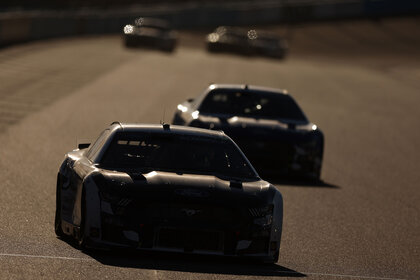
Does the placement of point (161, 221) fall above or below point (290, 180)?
above

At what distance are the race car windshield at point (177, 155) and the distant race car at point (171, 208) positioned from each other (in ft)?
0.06

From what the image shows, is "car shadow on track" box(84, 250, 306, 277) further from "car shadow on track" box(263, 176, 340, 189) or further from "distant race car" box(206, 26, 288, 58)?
"distant race car" box(206, 26, 288, 58)

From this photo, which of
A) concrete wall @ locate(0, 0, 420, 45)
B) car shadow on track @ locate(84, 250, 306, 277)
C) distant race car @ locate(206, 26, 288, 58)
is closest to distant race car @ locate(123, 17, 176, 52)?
distant race car @ locate(206, 26, 288, 58)

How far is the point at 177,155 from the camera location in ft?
34.7

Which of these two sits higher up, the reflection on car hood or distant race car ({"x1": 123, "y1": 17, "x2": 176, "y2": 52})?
the reflection on car hood

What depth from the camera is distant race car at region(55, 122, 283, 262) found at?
9.59 m

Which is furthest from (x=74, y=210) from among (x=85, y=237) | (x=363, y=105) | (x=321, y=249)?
(x=363, y=105)

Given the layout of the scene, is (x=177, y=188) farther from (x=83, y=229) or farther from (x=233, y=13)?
(x=233, y=13)

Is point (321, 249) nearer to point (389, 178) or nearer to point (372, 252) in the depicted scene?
point (372, 252)

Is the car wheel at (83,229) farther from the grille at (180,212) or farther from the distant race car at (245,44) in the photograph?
the distant race car at (245,44)

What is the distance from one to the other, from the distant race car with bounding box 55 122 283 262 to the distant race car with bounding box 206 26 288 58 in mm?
47719

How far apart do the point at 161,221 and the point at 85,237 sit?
65 cm

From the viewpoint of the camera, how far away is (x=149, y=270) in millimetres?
9320

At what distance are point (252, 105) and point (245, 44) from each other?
3977 centimetres
